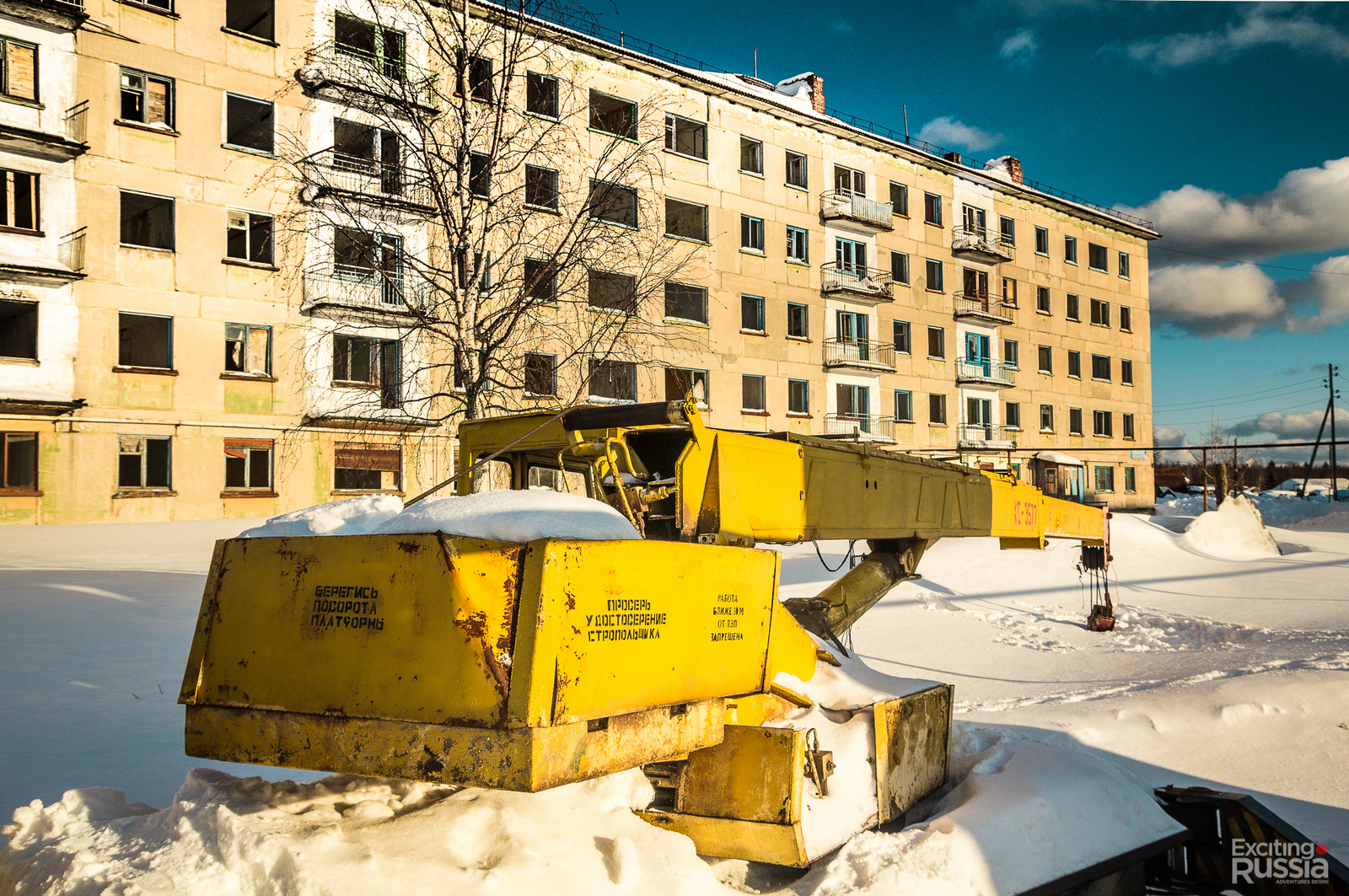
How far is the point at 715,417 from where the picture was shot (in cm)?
3219

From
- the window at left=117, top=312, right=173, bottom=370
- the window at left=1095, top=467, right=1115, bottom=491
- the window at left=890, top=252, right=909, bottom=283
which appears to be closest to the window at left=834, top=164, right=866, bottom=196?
the window at left=890, top=252, right=909, bottom=283

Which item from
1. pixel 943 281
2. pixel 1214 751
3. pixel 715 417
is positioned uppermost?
pixel 943 281

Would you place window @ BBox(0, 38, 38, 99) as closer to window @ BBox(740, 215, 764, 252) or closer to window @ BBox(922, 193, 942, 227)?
window @ BBox(740, 215, 764, 252)

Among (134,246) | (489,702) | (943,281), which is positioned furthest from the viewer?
(943,281)

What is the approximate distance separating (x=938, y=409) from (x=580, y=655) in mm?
38322

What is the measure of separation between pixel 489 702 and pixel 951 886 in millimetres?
2638

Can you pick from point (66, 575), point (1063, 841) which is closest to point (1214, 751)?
point (1063, 841)

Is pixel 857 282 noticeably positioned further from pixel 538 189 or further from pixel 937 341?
pixel 538 189

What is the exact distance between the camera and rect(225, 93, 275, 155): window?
23.7 meters

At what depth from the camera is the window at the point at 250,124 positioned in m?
23.7

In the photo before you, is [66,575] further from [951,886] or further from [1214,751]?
[1214,751]

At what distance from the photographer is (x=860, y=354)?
121 ft

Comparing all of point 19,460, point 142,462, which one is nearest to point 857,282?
point 142,462

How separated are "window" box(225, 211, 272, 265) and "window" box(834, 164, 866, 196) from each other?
2181cm
